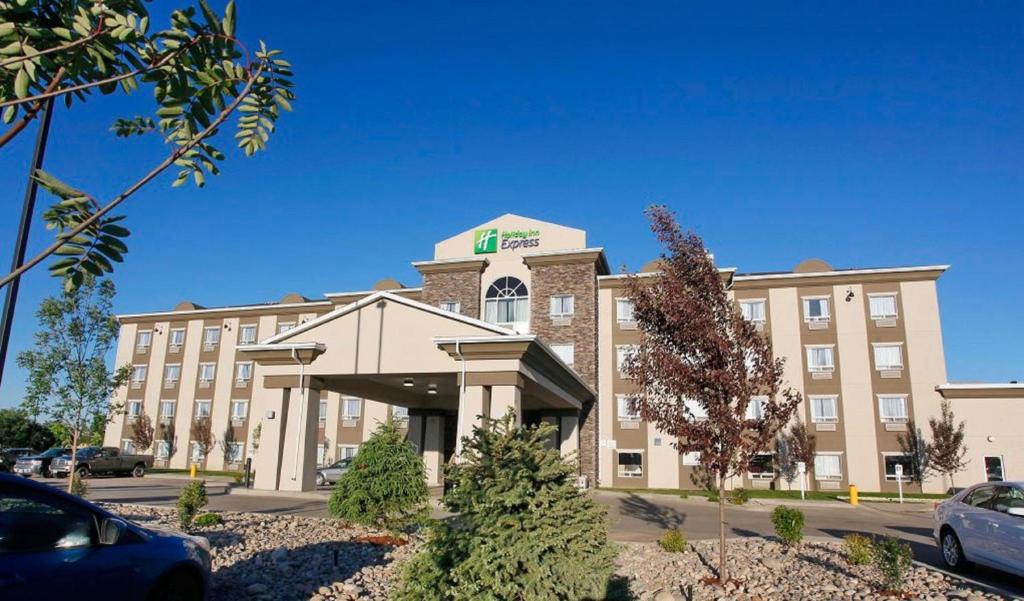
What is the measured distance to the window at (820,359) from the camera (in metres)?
34.3

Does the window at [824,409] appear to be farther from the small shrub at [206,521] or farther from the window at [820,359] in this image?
the small shrub at [206,521]

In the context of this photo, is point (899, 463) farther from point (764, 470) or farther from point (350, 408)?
point (350, 408)

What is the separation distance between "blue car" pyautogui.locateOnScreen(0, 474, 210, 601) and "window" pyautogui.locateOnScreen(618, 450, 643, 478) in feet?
99.6

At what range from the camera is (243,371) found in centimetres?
4347

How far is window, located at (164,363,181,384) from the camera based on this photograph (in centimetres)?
4512

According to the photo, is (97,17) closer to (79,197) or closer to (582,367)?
(79,197)

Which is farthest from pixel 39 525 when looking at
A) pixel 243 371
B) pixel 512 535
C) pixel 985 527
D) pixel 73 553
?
pixel 243 371

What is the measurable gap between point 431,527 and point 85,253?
10.2 ft

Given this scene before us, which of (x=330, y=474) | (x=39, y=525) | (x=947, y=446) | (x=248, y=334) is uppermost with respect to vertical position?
(x=248, y=334)

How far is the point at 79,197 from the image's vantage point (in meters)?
2.89

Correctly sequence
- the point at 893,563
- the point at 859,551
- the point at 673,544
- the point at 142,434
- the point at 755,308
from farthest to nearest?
the point at 142,434
the point at 755,308
the point at 673,544
the point at 859,551
the point at 893,563

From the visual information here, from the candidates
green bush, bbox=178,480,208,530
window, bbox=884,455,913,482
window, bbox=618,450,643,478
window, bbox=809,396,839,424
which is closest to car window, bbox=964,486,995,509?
green bush, bbox=178,480,208,530

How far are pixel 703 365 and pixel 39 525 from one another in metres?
8.40


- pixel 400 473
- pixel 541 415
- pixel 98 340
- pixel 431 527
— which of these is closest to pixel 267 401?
pixel 98 340
